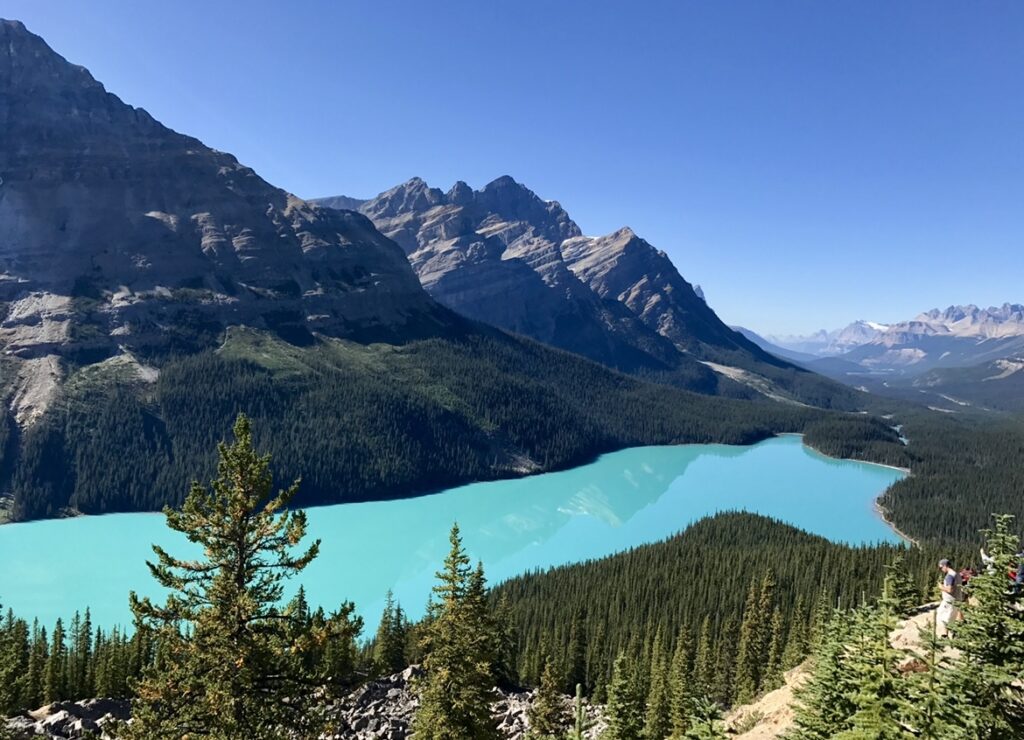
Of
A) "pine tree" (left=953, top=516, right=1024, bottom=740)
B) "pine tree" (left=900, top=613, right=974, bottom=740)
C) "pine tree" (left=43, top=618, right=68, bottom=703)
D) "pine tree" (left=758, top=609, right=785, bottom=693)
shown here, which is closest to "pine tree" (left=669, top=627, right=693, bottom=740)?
"pine tree" (left=758, top=609, right=785, bottom=693)

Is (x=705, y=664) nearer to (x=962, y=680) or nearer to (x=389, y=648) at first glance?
(x=389, y=648)

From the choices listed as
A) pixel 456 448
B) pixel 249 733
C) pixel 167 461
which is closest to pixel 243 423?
pixel 249 733

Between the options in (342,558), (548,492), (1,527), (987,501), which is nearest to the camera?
(342,558)

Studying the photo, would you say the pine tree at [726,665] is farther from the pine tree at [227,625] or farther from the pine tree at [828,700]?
the pine tree at [227,625]

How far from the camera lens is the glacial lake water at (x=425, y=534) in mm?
96188

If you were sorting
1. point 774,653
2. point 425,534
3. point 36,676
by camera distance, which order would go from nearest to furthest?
point 36,676 → point 774,653 → point 425,534

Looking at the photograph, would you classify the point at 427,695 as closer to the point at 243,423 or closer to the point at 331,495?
the point at 243,423

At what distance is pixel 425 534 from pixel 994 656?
127104 mm

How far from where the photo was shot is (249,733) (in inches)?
497

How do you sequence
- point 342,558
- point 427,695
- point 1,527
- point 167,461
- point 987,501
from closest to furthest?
point 427,695, point 342,558, point 1,527, point 167,461, point 987,501

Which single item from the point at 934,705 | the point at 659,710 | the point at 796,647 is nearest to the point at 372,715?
the point at 659,710

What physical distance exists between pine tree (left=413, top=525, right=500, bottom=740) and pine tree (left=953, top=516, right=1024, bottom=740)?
13982 mm

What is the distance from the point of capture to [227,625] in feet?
42.1

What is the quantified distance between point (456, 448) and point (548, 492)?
31.6 meters
